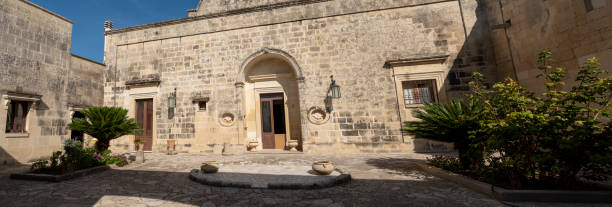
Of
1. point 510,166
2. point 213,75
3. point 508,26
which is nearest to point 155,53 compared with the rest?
point 213,75

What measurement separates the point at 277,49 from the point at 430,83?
19.6 feet

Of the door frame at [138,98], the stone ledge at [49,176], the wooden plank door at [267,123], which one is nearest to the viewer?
the stone ledge at [49,176]

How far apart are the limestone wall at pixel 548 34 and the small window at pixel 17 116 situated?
1620cm

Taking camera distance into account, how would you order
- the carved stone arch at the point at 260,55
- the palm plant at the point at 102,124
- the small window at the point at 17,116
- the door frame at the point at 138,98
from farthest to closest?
the door frame at the point at 138,98 < the carved stone arch at the point at 260,55 < the small window at the point at 17,116 < the palm plant at the point at 102,124

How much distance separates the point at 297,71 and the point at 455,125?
5828mm

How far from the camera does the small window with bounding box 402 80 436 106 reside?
827 centimetres

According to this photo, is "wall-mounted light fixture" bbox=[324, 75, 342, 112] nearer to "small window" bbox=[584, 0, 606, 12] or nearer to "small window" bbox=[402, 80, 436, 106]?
"small window" bbox=[402, 80, 436, 106]

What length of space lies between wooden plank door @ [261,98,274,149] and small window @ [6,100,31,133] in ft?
26.3

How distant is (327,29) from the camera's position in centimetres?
898

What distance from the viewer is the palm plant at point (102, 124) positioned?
623 centimetres

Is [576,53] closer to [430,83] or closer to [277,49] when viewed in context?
[430,83]

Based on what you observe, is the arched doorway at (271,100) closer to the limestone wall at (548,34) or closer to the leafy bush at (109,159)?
the leafy bush at (109,159)

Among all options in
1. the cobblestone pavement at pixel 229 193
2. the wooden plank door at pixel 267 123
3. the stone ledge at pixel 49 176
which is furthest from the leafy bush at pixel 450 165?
the stone ledge at pixel 49 176

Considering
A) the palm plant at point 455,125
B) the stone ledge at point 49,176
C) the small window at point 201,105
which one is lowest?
the stone ledge at point 49,176
